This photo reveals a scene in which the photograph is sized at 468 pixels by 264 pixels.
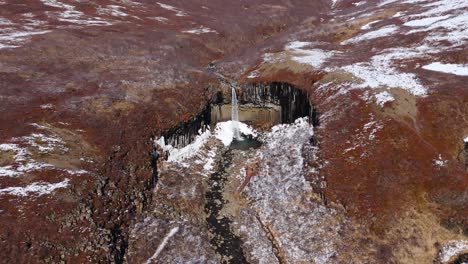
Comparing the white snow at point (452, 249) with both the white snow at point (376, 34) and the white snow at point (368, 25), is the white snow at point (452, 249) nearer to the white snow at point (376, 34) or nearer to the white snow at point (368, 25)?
the white snow at point (376, 34)

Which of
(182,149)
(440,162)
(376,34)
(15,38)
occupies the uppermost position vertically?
(15,38)

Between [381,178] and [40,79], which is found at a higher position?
[40,79]

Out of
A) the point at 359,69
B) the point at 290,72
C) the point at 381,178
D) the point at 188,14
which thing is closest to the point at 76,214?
the point at 381,178

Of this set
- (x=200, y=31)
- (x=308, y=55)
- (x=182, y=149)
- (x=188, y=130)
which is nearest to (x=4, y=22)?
(x=200, y=31)

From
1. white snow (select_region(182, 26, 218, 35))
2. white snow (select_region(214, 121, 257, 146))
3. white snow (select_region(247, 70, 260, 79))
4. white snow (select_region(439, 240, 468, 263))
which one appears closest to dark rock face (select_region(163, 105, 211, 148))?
white snow (select_region(214, 121, 257, 146))

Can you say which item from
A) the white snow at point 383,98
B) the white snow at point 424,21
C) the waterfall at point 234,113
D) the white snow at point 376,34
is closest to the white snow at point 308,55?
the white snow at point 376,34

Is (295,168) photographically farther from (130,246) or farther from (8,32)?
(8,32)

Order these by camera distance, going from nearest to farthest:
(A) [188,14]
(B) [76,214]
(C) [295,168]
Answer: (B) [76,214]
(C) [295,168]
(A) [188,14]

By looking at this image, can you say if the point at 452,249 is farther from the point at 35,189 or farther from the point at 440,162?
the point at 35,189
